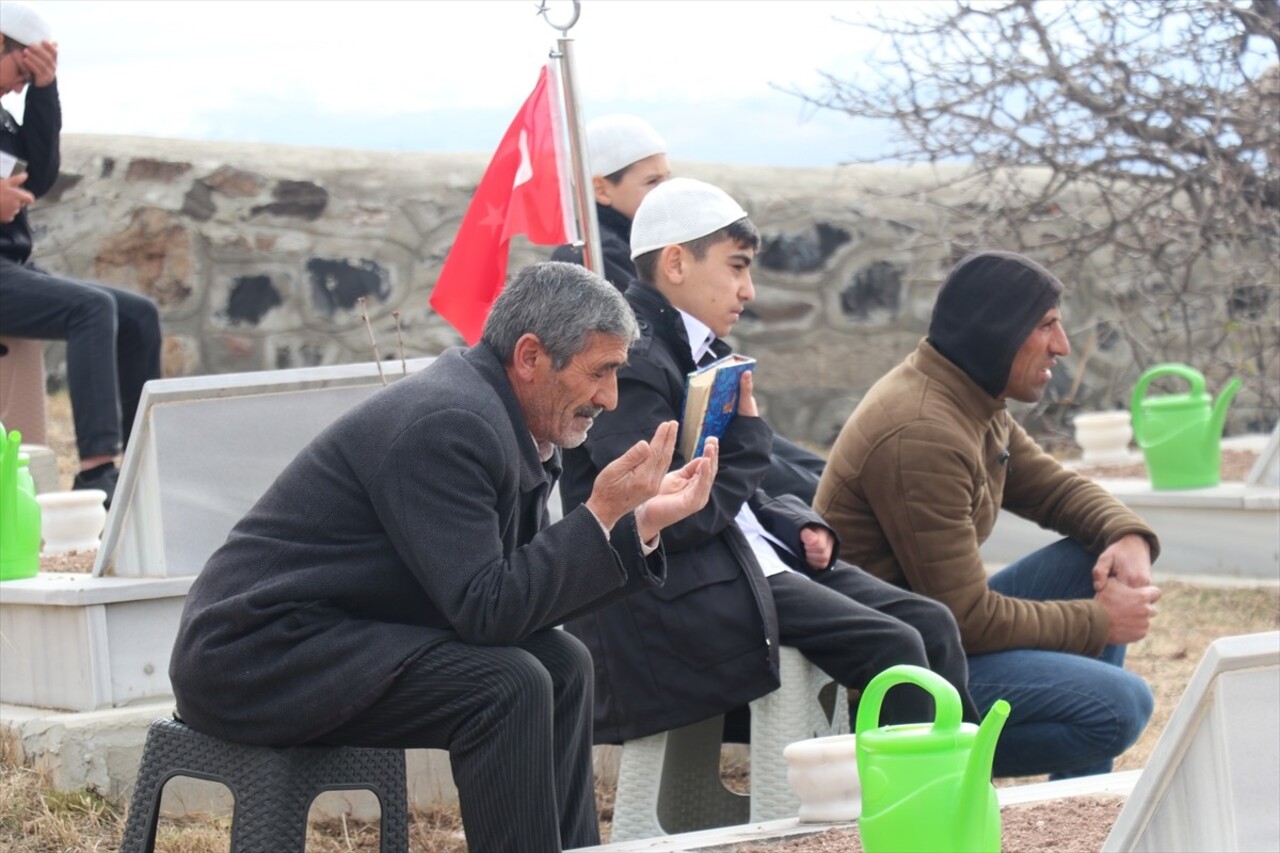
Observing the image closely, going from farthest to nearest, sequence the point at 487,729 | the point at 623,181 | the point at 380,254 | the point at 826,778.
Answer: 1. the point at 380,254
2. the point at 623,181
3. the point at 826,778
4. the point at 487,729

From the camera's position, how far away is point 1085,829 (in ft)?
9.56

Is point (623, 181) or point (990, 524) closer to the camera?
point (990, 524)

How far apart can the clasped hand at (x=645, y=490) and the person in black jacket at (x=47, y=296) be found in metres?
2.68

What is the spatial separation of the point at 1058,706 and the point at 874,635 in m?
0.54

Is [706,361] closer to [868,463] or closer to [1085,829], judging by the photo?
[868,463]

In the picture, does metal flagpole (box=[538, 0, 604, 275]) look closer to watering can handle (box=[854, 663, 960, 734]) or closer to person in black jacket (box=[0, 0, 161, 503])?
person in black jacket (box=[0, 0, 161, 503])

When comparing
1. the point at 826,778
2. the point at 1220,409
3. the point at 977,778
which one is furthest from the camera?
the point at 1220,409

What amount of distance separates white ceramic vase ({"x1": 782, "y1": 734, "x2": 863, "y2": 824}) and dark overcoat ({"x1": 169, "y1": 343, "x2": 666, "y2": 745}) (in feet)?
1.51

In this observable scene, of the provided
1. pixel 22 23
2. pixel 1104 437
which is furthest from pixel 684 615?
pixel 1104 437

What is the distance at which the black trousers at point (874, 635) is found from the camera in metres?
3.55

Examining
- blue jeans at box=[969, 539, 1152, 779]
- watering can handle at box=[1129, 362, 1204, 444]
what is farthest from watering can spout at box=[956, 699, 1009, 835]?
watering can handle at box=[1129, 362, 1204, 444]

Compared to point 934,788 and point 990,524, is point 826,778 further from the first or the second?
point 990,524

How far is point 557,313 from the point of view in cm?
293

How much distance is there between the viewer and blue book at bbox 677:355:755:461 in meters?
3.49
